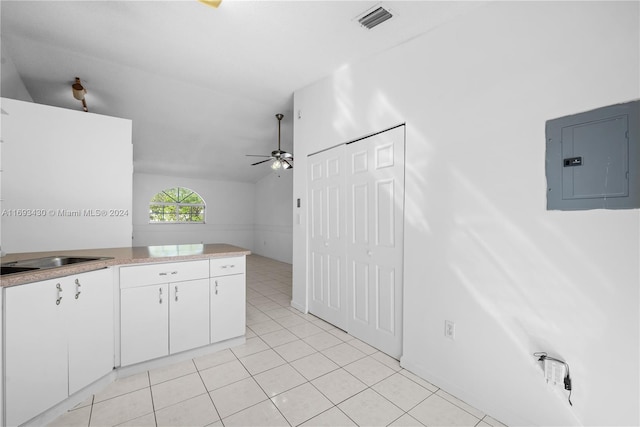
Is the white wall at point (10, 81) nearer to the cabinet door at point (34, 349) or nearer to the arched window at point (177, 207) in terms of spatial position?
the cabinet door at point (34, 349)

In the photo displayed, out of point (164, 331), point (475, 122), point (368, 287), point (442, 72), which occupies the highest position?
point (442, 72)

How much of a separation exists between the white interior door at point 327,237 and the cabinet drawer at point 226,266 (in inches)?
42.3

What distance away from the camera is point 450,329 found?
6.75 ft

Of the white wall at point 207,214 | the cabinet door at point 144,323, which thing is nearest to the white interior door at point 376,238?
the cabinet door at point 144,323

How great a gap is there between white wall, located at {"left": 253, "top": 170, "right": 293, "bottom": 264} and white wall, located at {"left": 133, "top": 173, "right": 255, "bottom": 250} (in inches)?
16.9

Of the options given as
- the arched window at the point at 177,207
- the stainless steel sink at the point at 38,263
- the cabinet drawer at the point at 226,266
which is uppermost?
the arched window at the point at 177,207

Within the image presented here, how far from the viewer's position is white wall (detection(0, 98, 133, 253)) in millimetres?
2674

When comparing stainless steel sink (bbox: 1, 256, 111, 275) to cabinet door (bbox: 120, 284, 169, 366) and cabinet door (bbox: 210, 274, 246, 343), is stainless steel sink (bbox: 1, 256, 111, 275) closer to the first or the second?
cabinet door (bbox: 120, 284, 169, 366)

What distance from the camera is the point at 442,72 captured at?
215cm

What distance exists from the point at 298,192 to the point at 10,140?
304 centimetres

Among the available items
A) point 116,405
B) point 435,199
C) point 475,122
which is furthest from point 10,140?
point 475,122

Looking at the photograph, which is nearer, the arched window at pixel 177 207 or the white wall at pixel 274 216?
the white wall at pixel 274 216

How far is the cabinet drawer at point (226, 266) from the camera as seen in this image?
2.58 m

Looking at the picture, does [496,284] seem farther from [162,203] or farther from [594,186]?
[162,203]
